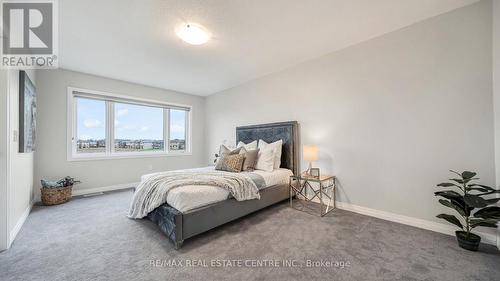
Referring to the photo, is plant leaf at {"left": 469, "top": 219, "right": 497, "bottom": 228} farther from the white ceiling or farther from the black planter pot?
the white ceiling

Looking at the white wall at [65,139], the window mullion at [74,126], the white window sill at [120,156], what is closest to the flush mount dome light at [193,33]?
the white wall at [65,139]

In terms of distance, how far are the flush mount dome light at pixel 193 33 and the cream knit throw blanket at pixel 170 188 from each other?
72.2 inches

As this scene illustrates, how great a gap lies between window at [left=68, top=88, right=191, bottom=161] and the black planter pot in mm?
5425

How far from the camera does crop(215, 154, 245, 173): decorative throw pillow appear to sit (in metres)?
3.14

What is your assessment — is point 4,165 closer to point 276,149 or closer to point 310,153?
point 276,149

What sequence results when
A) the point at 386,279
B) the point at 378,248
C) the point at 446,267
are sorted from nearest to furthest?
the point at 386,279, the point at 446,267, the point at 378,248

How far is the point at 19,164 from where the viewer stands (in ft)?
7.82

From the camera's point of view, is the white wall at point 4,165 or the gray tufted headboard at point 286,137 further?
the gray tufted headboard at point 286,137

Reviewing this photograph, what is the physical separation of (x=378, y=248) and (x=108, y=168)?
4.96 meters

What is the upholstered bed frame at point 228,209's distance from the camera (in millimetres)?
1901

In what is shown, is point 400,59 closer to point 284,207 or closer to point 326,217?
point 326,217

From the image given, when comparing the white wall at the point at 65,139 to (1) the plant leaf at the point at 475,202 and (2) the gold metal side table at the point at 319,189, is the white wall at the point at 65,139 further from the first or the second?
(1) the plant leaf at the point at 475,202

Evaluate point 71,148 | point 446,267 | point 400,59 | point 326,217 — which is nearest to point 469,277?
point 446,267

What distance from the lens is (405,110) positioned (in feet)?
7.85
